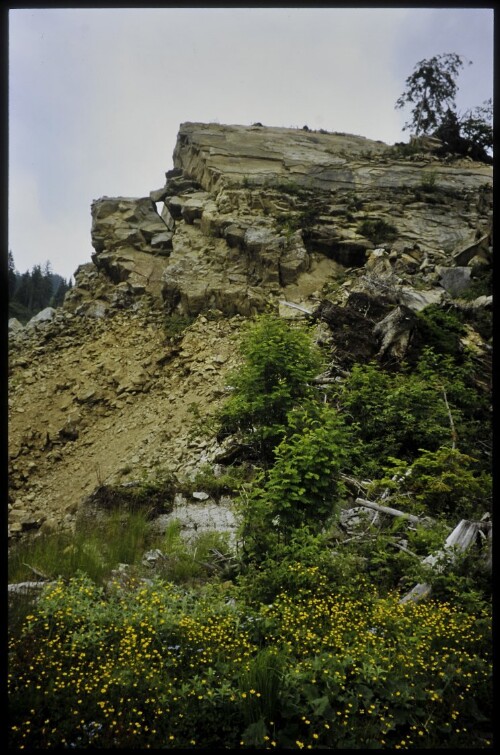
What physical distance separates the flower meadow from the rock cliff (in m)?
4.28

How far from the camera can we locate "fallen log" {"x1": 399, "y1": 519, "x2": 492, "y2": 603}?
4.52 metres

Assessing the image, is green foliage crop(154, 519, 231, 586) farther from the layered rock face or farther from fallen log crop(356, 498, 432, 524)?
the layered rock face

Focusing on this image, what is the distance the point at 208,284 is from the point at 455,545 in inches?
432

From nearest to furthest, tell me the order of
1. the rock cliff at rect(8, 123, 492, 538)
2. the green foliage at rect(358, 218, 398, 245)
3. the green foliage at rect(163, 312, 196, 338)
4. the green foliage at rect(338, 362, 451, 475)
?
the green foliage at rect(338, 362, 451, 475) < the rock cliff at rect(8, 123, 492, 538) < the green foliage at rect(163, 312, 196, 338) < the green foliage at rect(358, 218, 398, 245)

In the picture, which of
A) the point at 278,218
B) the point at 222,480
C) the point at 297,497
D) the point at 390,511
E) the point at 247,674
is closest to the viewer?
the point at 247,674

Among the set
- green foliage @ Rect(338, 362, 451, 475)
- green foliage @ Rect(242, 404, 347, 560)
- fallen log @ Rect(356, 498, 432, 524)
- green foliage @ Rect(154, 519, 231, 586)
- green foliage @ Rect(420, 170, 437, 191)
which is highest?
green foliage @ Rect(420, 170, 437, 191)

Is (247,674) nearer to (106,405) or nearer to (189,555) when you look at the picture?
(189,555)

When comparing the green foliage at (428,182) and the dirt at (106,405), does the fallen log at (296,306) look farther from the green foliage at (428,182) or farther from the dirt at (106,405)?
the green foliage at (428,182)

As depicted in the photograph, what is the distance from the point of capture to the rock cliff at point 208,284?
10.3 meters

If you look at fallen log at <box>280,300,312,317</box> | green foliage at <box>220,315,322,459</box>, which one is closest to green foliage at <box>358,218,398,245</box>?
fallen log at <box>280,300,312,317</box>

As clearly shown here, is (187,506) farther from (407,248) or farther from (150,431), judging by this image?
(407,248)

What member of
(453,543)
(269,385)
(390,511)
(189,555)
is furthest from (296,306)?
(453,543)

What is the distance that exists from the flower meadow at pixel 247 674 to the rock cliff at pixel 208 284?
428cm

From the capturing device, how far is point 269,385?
7707 mm
